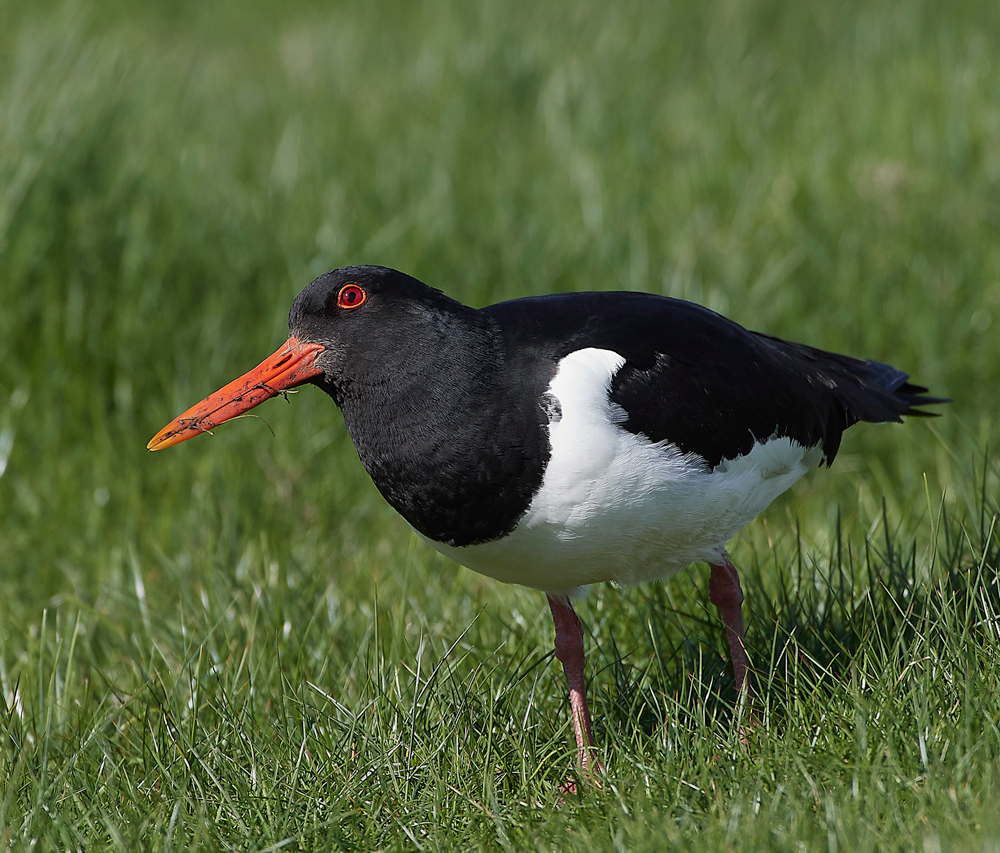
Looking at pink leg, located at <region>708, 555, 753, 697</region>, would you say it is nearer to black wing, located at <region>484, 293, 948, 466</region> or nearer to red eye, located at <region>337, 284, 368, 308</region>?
black wing, located at <region>484, 293, 948, 466</region>

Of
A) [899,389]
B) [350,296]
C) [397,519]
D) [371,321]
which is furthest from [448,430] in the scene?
[397,519]

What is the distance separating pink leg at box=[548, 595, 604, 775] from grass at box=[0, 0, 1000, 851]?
9cm

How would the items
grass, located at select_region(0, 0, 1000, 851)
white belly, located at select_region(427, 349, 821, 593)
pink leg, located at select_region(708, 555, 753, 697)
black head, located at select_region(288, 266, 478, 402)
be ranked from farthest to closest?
pink leg, located at select_region(708, 555, 753, 697) → black head, located at select_region(288, 266, 478, 402) → white belly, located at select_region(427, 349, 821, 593) → grass, located at select_region(0, 0, 1000, 851)

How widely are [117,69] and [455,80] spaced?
2.72 metres

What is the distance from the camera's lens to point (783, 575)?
12.7 feet

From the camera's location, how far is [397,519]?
18.4 feet

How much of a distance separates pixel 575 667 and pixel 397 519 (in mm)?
2288

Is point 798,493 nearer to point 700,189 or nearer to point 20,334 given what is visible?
point 700,189

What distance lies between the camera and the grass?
293 cm

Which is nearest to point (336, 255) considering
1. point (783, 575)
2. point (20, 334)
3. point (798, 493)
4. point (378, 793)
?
point (20, 334)

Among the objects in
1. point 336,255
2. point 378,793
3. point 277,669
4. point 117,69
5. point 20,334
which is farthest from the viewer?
point 117,69

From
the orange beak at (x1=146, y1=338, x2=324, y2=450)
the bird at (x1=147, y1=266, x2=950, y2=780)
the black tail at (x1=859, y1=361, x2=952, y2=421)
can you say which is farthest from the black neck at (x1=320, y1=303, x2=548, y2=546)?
the black tail at (x1=859, y1=361, x2=952, y2=421)

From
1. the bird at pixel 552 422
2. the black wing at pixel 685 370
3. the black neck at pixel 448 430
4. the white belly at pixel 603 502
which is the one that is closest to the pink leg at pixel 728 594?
the bird at pixel 552 422

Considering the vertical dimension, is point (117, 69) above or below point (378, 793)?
above
